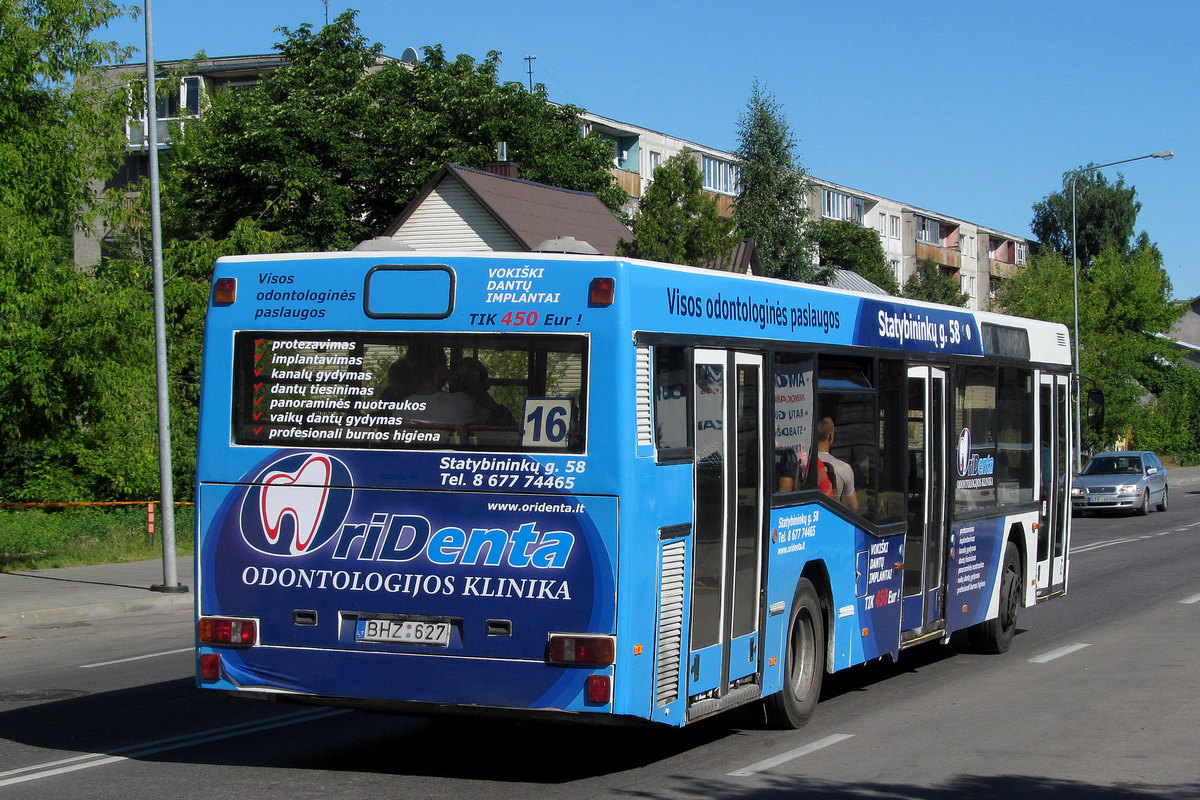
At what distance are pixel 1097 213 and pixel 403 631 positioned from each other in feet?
317

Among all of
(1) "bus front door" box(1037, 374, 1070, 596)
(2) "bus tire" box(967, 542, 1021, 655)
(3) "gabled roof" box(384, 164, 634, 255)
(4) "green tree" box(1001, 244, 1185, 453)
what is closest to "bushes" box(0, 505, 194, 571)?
(3) "gabled roof" box(384, 164, 634, 255)

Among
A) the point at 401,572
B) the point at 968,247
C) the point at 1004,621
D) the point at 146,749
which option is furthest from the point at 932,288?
the point at 401,572

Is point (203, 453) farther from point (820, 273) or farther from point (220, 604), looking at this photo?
point (820, 273)

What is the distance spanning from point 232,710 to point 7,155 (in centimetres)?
1311

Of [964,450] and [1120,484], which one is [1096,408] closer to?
[964,450]

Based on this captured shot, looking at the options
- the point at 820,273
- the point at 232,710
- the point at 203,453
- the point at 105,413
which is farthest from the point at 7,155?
the point at 820,273

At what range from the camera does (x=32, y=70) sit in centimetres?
2080

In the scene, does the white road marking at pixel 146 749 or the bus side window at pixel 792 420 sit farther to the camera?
the bus side window at pixel 792 420

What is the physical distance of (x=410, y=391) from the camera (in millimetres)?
7527

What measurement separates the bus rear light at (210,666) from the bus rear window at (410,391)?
117 centimetres

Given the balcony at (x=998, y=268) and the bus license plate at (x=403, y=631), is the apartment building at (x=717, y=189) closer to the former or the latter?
the balcony at (x=998, y=268)

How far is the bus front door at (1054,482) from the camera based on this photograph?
1407 cm

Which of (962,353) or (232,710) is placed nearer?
(232,710)

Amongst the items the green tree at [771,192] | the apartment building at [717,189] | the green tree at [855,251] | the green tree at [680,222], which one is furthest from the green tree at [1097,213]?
the green tree at [680,222]
